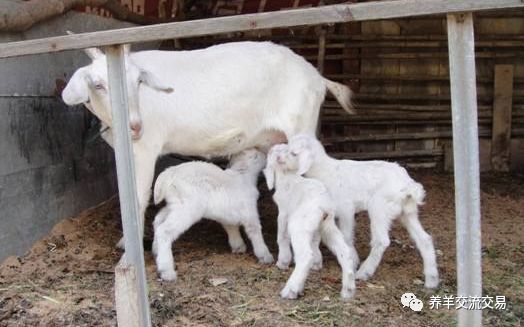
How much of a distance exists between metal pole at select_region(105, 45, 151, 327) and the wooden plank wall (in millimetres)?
4822

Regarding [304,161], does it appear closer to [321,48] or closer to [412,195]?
[412,195]

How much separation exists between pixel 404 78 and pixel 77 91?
4663 mm

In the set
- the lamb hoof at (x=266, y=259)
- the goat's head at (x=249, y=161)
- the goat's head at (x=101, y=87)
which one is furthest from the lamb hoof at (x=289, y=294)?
the goat's head at (x=101, y=87)

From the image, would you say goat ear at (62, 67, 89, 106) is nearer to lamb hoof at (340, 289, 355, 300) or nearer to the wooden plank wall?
lamb hoof at (340, 289, 355, 300)

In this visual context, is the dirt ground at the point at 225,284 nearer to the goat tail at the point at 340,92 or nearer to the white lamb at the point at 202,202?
the white lamb at the point at 202,202

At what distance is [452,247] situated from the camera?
442cm

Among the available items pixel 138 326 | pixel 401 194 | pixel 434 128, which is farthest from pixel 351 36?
pixel 138 326

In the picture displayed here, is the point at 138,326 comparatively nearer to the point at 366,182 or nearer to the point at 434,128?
the point at 366,182

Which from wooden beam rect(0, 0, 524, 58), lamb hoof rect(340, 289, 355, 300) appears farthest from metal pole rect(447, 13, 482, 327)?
lamb hoof rect(340, 289, 355, 300)

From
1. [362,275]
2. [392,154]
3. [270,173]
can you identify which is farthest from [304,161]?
[392,154]

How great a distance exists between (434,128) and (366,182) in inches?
169

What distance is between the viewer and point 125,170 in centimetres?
274

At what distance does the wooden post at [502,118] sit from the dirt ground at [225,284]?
8.52 ft

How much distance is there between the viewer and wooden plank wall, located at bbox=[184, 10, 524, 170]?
24.1 ft
